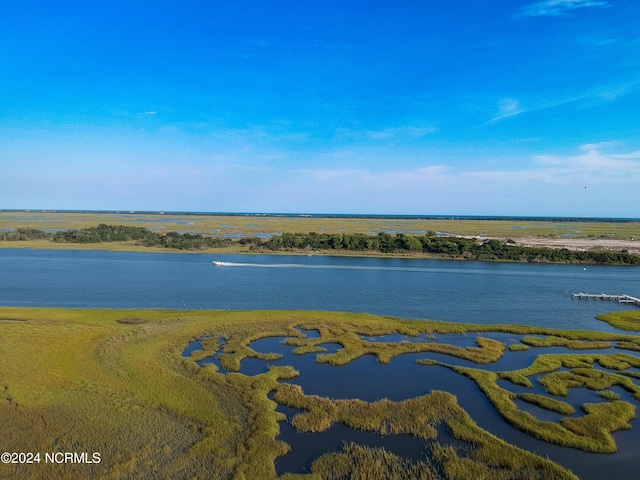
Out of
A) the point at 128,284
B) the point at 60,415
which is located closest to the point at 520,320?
the point at 60,415

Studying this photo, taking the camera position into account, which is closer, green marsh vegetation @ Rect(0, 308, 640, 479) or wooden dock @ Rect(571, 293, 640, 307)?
green marsh vegetation @ Rect(0, 308, 640, 479)

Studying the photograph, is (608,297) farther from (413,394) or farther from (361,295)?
(413,394)

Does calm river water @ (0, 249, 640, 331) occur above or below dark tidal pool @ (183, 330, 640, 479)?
above

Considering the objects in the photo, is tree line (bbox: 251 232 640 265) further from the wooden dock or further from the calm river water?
the wooden dock

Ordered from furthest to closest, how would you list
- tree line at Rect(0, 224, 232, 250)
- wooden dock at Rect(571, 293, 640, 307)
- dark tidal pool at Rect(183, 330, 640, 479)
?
tree line at Rect(0, 224, 232, 250) → wooden dock at Rect(571, 293, 640, 307) → dark tidal pool at Rect(183, 330, 640, 479)

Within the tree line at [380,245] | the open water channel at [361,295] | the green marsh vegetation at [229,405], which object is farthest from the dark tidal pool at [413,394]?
the tree line at [380,245]

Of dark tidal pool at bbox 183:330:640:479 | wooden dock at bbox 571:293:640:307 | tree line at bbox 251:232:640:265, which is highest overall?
tree line at bbox 251:232:640:265

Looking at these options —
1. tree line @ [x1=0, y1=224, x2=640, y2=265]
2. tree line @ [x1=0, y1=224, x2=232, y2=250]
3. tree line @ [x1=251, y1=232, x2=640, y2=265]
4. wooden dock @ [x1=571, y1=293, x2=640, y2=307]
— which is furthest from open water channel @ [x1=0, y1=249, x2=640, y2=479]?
tree line @ [x1=0, y1=224, x2=232, y2=250]
